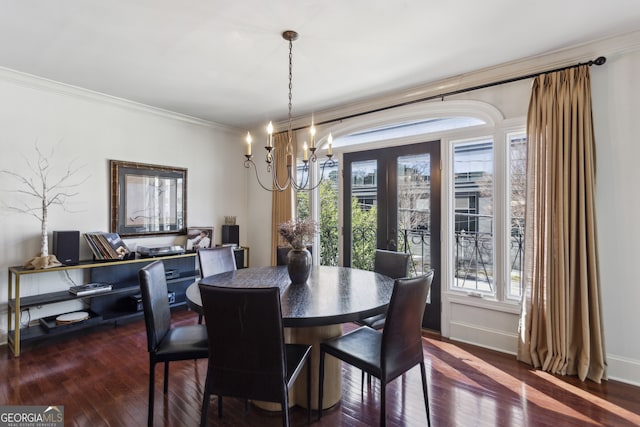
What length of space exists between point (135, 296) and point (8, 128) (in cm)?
208

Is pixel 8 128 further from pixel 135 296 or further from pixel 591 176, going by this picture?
pixel 591 176

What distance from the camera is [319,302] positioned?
1905 mm

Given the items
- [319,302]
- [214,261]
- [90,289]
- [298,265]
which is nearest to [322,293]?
[319,302]

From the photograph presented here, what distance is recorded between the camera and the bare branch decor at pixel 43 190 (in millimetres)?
3166

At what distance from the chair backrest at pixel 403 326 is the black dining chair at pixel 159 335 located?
1.09 metres

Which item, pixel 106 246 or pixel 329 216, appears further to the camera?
pixel 329 216

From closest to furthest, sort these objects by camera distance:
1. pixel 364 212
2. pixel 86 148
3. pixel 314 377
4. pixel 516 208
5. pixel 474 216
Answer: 1. pixel 314 377
2. pixel 516 208
3. pixel 474 216
4. pixel 86 148
5. pixel 364 212

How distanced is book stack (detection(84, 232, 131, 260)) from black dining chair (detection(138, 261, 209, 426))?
1.77m

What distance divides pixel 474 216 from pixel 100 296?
4104 millimetres

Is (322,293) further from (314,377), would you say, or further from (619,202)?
(619,202)

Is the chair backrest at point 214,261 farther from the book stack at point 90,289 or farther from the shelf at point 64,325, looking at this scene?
the shelf at point 64,325

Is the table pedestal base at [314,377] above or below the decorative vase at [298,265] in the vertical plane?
below

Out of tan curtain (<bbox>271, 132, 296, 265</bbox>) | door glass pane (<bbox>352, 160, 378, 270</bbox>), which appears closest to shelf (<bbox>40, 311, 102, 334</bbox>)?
tan curtain (<bbox>271, 132, 296, 265</bbox>)

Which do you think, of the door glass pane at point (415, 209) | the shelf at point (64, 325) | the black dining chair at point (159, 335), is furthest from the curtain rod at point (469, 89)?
the shelf at point (64, 325)
